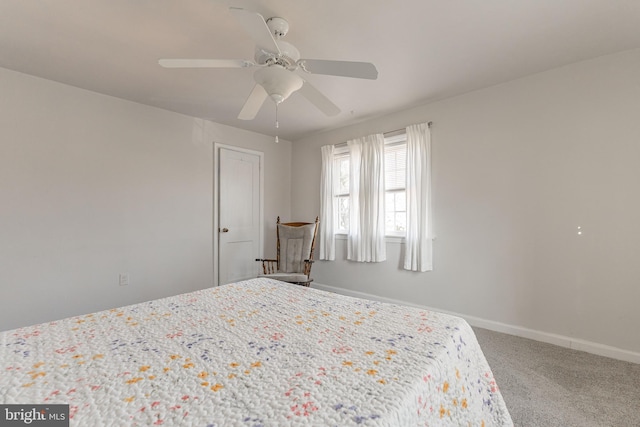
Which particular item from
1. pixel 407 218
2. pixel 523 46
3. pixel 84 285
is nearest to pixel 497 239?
pixel 407 218

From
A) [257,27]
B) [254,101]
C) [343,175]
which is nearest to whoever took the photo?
[257,27]

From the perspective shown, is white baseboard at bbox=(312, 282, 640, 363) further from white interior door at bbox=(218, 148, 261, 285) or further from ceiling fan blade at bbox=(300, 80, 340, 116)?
white interior door at bbox=(218, 148, 261, 285)

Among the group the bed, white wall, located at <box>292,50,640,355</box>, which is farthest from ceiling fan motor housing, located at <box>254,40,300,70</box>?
white wall, located at <box>292,50,640,355</box>

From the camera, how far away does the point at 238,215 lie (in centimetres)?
412

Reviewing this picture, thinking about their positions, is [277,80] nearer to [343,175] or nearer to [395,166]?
[395,166]

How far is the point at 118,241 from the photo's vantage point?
304cm

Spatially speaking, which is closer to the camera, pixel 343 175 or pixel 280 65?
pixel 280 65

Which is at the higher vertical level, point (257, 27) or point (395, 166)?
point (257, 27)

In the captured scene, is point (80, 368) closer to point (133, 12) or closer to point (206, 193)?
point (133, 12)

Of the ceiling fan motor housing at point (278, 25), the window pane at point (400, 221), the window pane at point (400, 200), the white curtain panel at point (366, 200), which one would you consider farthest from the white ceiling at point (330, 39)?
the window pane at point (400, 221)

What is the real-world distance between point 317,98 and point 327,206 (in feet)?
7.66

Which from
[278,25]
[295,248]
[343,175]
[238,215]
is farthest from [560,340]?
[238,215]

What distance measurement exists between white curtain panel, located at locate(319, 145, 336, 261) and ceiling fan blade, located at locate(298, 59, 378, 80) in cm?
246

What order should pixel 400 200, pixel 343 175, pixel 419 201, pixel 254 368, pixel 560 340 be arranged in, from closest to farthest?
pixel 254 368
pixel 560 340
pixel 419 201
pixel 400 200
pixel 343 175
